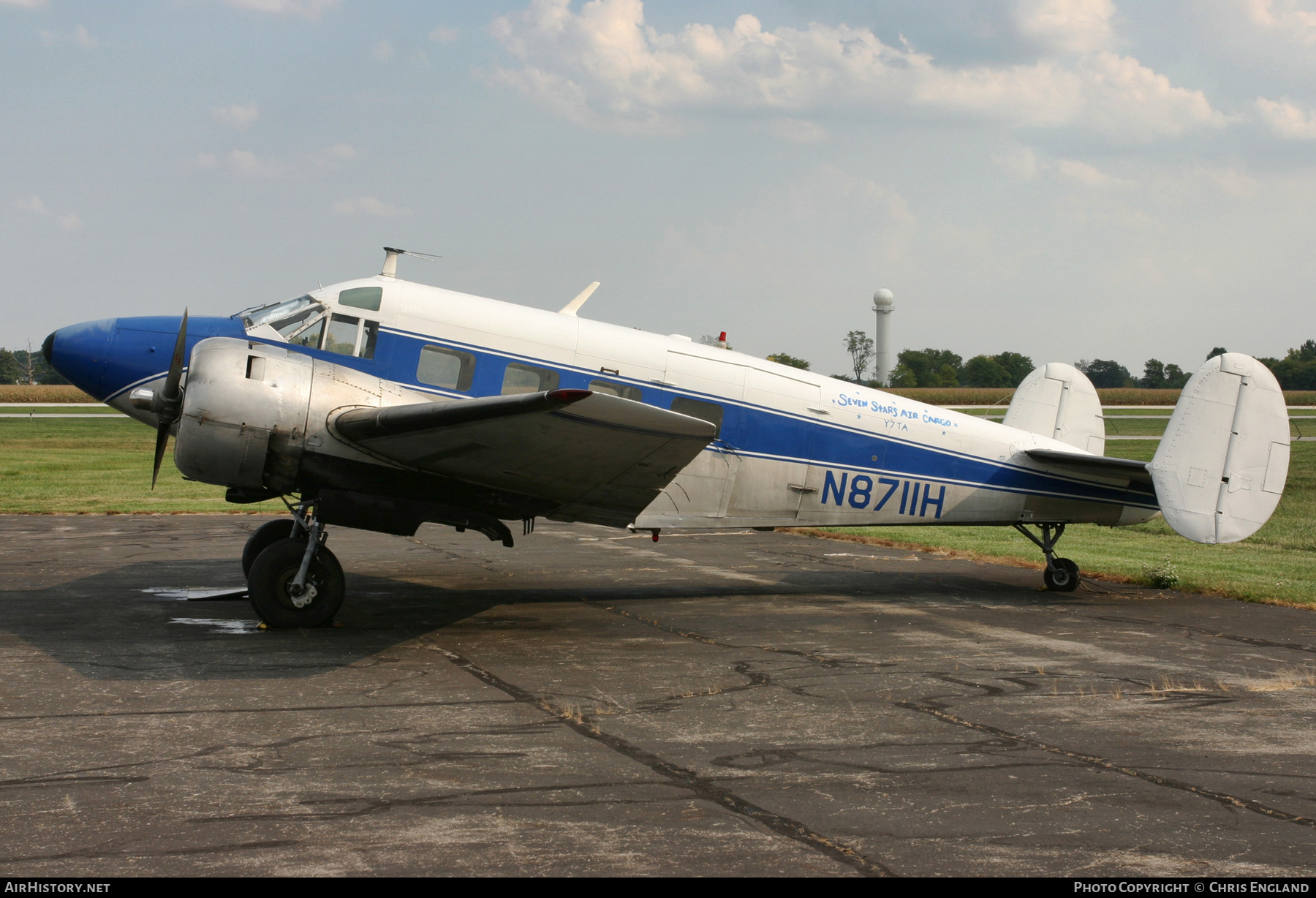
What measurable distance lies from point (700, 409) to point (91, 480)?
75.2 feet

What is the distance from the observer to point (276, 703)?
711 centimetres

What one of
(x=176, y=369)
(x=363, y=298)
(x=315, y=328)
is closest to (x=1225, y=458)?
(x=363, y=298)

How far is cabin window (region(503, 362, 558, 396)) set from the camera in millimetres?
10742

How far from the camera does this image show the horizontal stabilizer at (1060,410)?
14.7 metres

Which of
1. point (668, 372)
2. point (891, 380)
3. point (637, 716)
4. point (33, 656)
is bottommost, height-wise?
point (33, 656)

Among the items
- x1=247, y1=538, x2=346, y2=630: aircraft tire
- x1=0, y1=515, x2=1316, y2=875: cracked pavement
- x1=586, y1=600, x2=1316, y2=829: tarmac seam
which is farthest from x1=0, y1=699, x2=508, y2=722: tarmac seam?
x1=586, y1=600, x2=1316, y2=829: tarmac seam

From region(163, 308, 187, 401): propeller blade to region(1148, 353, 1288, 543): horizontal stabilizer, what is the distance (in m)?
11.2

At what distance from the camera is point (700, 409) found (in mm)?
11445

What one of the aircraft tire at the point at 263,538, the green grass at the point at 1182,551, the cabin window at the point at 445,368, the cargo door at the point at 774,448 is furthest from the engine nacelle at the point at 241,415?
the green grass at the point at 1182,551

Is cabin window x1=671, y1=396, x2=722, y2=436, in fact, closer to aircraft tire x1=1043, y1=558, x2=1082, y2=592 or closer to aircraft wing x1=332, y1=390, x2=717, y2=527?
aircraft wing x1=332, y1=390, x2=717, y2=527

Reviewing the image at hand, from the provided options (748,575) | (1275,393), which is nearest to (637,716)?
(748,575)

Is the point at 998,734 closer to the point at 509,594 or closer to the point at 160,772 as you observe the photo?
the point at 160,772
